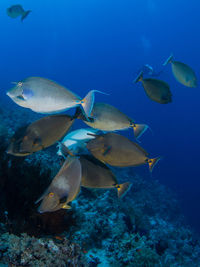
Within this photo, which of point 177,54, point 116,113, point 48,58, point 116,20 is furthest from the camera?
point 48,58

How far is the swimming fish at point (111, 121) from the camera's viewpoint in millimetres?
1865

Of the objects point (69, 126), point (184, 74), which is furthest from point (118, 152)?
point (184, 74)

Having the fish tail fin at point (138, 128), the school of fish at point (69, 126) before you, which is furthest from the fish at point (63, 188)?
the fish tail fin at point (138, 128)

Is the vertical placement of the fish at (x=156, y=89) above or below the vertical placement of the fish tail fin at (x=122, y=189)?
above

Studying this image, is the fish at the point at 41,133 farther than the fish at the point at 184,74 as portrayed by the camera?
No

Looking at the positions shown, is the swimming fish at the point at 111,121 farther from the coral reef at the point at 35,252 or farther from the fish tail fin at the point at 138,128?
the coral reef at the point at 35,252

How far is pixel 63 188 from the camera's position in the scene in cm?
151

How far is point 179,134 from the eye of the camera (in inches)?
2874

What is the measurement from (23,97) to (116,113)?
3.04 ft

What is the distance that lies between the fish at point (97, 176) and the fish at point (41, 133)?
0.38m

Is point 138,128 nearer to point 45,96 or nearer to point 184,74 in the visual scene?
point 45,96

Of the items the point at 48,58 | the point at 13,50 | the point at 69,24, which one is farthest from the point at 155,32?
the point at 13,50

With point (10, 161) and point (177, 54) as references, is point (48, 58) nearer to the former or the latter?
point (177, 54)

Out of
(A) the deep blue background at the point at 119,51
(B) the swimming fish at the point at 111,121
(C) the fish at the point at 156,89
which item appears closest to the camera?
(B) the swimming fish at the point at 111,121
